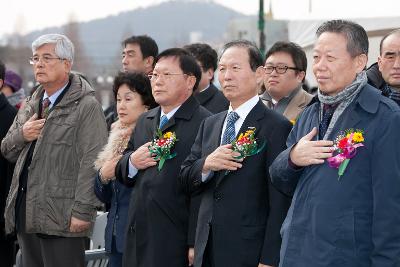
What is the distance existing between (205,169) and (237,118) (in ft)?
1.30

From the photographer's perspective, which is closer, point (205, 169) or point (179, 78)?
point (205, 169)

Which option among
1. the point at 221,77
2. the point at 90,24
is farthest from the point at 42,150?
the point at 90,24

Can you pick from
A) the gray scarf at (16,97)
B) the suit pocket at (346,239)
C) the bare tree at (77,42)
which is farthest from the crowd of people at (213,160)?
the bare tree at (77,42)

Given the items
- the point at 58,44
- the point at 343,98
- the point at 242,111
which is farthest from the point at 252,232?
the point at 58,44

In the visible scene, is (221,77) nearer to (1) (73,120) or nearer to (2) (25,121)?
(1) (73,120)

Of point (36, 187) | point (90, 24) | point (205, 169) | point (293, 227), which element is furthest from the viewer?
point (90, 24)

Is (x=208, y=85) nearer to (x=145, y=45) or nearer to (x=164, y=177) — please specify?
(x=145, y=45)

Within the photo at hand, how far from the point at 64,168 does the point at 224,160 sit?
1983 millimetres

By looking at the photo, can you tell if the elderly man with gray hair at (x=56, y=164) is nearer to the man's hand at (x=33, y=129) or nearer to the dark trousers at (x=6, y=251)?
the man's hand at (x=33, y=129)

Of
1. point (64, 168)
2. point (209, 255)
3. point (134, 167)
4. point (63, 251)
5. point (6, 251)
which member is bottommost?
point (6, 251)

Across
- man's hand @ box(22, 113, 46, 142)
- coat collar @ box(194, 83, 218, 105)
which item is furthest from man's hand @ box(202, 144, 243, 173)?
coat collar @ box(194, 83, 218, 105)

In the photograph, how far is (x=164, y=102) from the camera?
18.2 ft

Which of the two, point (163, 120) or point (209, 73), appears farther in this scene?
point (209, 73)

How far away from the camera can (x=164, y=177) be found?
537cm
